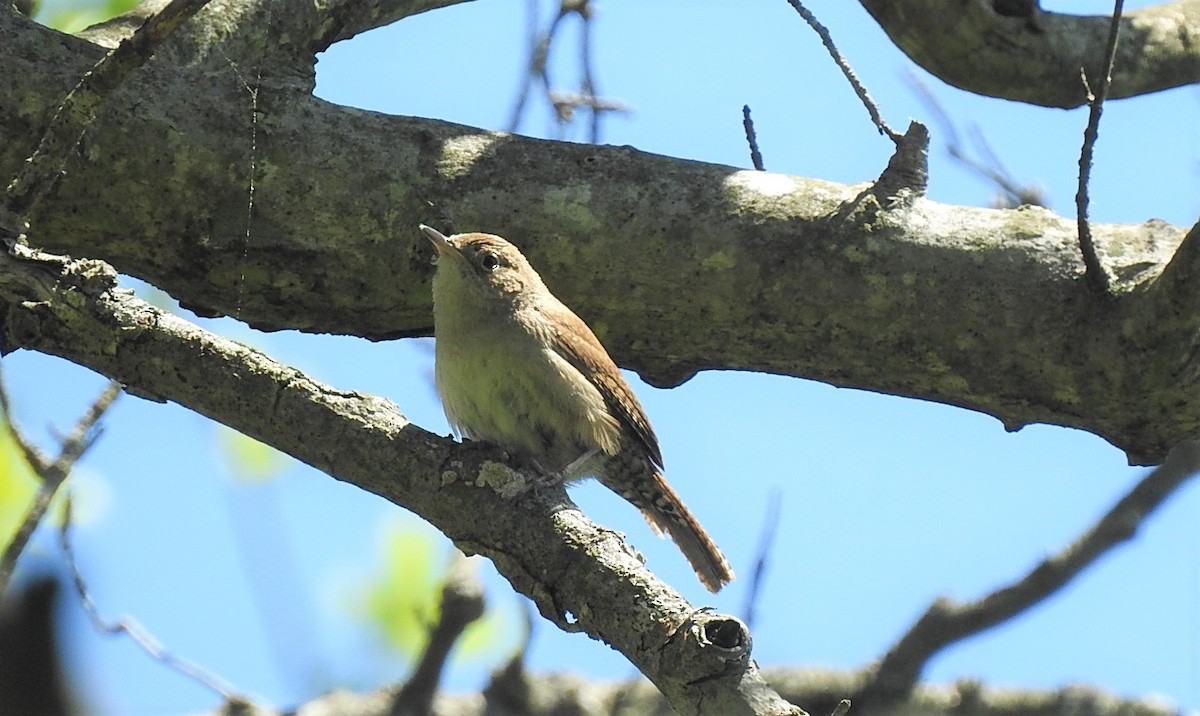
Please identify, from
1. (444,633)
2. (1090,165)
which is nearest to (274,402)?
(444,633)

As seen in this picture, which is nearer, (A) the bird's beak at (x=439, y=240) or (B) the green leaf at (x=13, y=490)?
(A) the bird's beak at (x=439, y=240)

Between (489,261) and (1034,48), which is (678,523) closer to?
(489,261)

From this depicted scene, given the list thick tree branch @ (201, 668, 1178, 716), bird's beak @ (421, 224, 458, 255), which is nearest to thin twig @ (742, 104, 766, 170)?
bird's beak @ (421, 224, 458, 255)

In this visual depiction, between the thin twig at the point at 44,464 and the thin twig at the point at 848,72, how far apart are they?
2.57m

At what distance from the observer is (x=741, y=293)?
396 centimetres

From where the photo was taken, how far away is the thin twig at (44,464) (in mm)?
3859

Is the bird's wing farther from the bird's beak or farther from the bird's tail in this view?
the bird's beak

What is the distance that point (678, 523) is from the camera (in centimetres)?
513

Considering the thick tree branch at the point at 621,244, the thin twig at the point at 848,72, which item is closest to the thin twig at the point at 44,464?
the thick tree branch at the point at 621,244

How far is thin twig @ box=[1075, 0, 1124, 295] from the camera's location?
11.4ft

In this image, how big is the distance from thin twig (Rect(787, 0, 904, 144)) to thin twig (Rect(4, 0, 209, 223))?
1.94 m

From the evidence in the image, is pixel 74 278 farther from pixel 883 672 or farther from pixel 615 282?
pixel 883 672

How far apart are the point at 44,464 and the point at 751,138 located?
267cm

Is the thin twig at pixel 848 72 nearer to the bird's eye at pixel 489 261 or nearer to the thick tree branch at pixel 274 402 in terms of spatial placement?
the bird's eye at pixel 489 261
